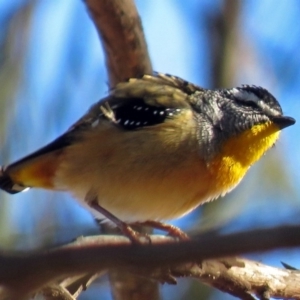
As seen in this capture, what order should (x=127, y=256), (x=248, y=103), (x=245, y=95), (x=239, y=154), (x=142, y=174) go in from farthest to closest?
1. (x=245, y=95)
2. (x=248, y=103)
3. (x=239, y=154)
4. (x=142, y=174)
5. (x=127, y=256)

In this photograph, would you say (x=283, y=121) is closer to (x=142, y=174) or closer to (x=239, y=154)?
(x=239, y=154)

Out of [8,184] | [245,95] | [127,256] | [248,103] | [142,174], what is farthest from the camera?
[245,95]

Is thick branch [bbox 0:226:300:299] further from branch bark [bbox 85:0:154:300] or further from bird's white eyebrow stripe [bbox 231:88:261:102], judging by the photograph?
branch bark [bbox 85:0:154:300]

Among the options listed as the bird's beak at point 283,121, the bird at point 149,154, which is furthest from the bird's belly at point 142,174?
the bird's beak at point 283,121

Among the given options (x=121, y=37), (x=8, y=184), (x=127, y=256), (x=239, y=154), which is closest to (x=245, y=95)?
(x=239, y=154)

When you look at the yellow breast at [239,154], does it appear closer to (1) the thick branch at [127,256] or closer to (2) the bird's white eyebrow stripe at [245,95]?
(2) the bird's white eyebrow stripe at [245,95]

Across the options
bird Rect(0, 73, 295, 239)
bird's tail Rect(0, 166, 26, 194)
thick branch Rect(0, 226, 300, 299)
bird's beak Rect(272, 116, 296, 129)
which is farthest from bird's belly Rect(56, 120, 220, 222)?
thick branch Rect(0, 226, 300, 299)
